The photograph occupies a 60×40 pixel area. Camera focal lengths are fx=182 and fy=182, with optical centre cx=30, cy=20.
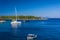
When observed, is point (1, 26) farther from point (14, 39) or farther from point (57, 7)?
point (57, 7)

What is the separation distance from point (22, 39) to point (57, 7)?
3.58 ft

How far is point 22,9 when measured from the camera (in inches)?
170

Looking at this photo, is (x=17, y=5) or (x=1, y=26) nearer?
(x=17, y=5)

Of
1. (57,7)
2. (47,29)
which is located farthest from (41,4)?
(47,29)

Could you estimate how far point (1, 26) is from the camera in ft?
16.8

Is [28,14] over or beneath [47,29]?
over

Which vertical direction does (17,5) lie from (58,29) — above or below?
above

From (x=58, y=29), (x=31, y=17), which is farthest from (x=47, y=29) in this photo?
(x=31, y=17)

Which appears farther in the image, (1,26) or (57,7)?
(1,26)

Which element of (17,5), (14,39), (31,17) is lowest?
(14,39)

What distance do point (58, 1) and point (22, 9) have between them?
2.85ft

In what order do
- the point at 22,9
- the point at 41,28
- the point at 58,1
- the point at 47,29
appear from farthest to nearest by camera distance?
the point at 41,28
the point at 47,29
the point at 22,9
the point at 58,1

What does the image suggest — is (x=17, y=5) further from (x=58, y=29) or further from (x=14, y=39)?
(x=58, y=29)

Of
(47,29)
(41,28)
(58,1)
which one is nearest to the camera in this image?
(58,1)
